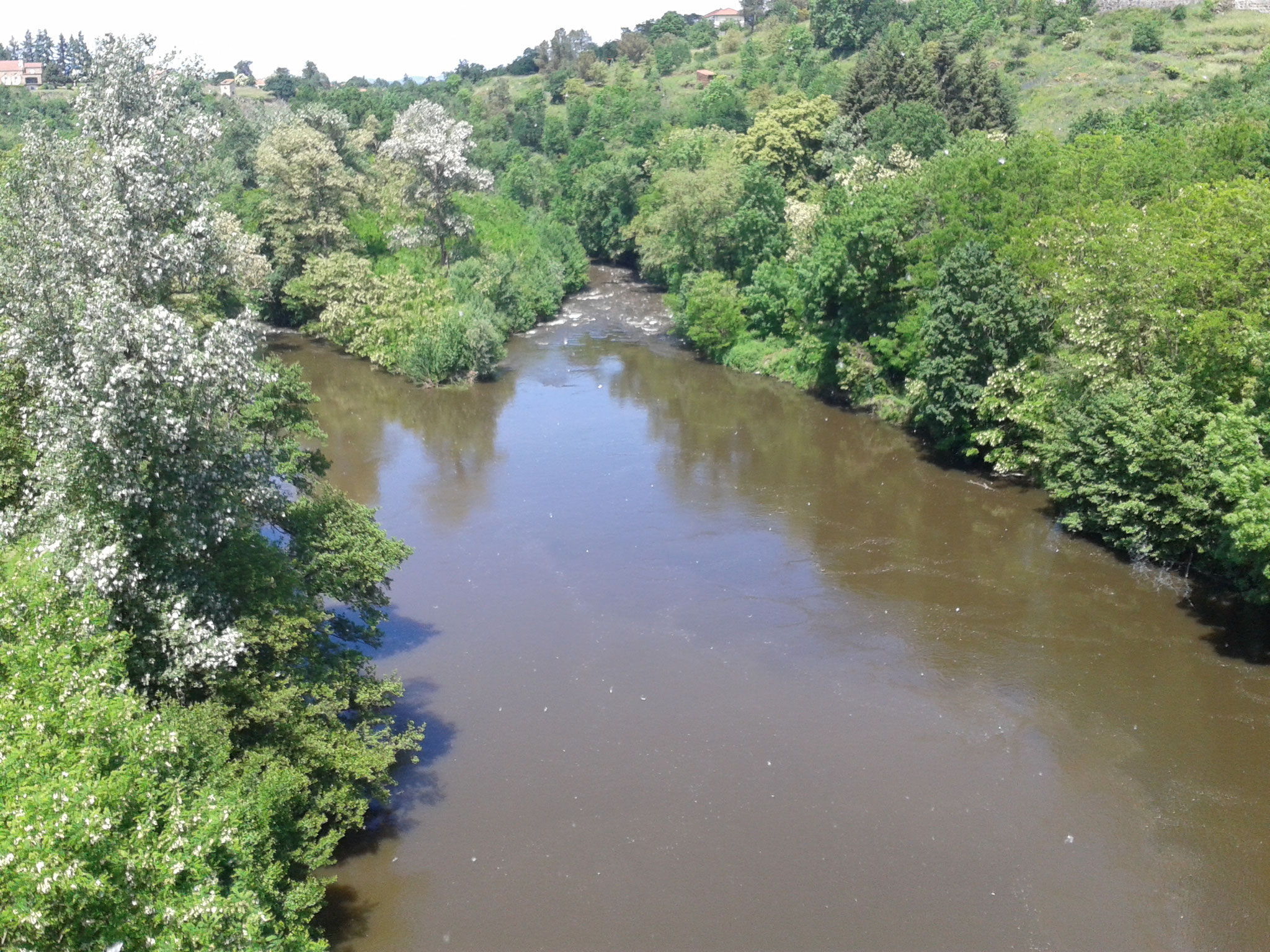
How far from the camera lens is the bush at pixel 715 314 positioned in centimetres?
4756

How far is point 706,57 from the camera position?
110812mm

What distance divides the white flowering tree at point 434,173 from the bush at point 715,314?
1320 centimetres

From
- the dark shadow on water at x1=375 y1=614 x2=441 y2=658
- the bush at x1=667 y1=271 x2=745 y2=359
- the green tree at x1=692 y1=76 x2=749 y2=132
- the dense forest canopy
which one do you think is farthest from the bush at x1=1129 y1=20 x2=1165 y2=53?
the dark shadow on water at x1=375 y1=614 x2=441 y2=658

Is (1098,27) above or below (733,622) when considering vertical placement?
above

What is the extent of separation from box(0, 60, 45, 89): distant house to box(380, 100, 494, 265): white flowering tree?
7539 cm

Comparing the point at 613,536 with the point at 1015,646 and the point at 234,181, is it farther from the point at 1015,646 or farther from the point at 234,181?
the point at 234,181

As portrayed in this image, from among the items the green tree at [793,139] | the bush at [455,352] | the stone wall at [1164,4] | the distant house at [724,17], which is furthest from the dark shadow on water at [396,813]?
the distant house at [724,17]

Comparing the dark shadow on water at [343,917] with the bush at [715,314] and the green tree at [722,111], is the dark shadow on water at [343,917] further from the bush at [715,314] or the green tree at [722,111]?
the green tree at [722,111]

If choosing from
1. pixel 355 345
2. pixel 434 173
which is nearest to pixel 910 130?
pixel 434 173

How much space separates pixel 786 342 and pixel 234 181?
3395 cm

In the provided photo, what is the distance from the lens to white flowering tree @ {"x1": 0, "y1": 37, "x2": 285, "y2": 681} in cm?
1341

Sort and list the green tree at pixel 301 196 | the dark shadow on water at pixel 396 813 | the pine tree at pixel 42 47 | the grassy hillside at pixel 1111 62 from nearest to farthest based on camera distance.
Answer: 1. the dark shadow on water at pixel 396 813
2. the green tree at pixel 301 196
3. the grassy hillside at pixel 1111 62
4. the pine tree at pixel 42 47

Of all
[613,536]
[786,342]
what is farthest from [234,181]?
[613,536]

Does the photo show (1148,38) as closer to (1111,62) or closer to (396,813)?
(1111,62)
